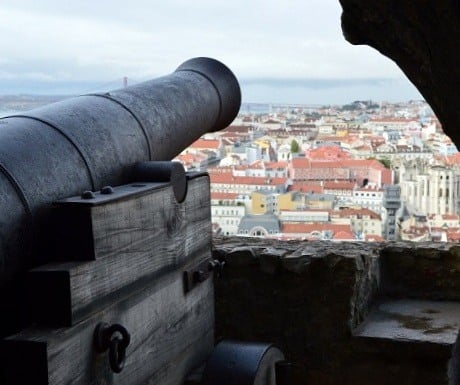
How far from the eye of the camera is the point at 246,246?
3.91 m

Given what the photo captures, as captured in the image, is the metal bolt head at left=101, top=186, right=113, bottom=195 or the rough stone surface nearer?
the rough stone surface

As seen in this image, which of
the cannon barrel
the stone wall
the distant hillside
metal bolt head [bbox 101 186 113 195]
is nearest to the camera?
the cannon barrel

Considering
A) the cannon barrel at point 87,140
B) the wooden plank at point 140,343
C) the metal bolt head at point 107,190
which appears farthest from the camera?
the metal bolt head at point 107,190

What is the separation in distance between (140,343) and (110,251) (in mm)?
326

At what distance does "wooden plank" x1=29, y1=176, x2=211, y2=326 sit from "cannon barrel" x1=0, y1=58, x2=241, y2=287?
4.4 inches

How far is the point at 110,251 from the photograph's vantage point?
1.94m

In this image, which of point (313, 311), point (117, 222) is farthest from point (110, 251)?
point (313, 311)

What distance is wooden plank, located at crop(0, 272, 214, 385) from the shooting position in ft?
5.58

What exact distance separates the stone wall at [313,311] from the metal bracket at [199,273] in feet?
3.47

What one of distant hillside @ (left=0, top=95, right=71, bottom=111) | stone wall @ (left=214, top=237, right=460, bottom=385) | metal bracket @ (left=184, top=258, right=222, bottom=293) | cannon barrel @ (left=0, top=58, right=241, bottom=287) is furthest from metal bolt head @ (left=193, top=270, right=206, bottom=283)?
stone wall @ (left=214, top=237, right=460, bottom=385)

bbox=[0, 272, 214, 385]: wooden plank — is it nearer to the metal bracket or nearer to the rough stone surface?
the metal bracket

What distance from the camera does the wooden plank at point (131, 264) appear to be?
178cm

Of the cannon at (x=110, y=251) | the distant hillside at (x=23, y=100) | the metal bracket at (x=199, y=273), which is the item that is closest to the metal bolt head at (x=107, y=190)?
the cannon at (x=110, y=251)

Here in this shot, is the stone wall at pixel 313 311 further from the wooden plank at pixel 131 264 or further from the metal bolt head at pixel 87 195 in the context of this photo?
the metal bolt head at pixel 87 195
